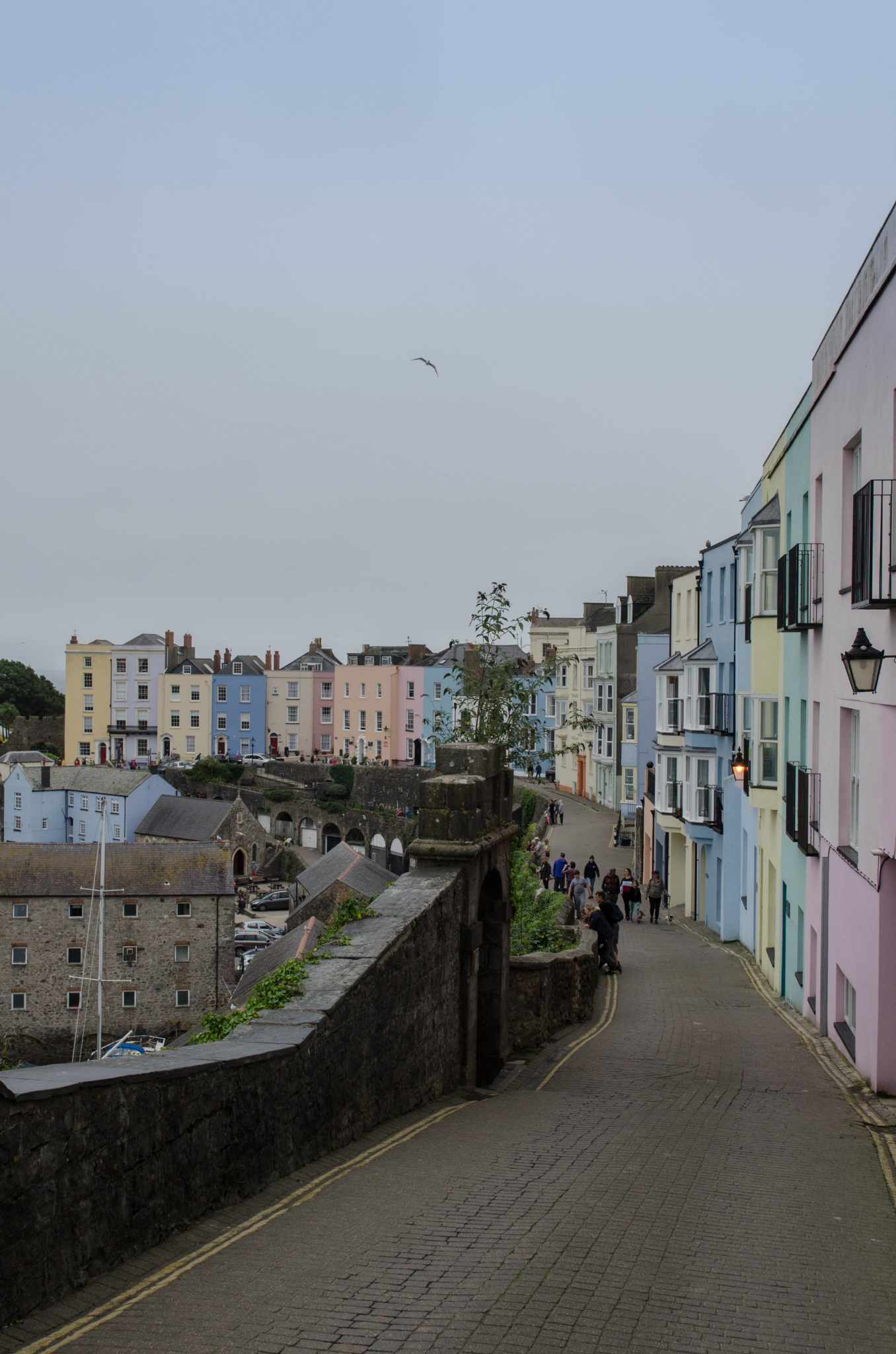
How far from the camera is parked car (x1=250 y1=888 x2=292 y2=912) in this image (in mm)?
67500

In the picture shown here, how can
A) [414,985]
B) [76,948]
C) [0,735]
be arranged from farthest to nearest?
[0,735] < [76,948] < [414,985]

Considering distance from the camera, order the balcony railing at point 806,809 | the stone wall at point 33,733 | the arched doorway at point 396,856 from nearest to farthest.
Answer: the balcony railing at point 806,809
the arched doorway at point 396,856
the stone wall at point 33,733

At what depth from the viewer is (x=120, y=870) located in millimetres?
51188

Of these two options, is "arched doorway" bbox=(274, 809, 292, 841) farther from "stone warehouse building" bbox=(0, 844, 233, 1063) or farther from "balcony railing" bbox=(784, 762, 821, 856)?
"balcony railing" bbox=(784, 762, 821, 856)

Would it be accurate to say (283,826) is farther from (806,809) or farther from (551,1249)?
(551,1249)

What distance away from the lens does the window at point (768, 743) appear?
20.5 m

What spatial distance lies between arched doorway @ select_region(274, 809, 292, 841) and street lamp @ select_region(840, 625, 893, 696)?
7548cm

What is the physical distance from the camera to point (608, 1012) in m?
17.8


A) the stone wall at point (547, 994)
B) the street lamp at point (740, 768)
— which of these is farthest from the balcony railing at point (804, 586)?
the stone wall at point (547, 994)

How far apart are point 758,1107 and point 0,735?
113793 mm

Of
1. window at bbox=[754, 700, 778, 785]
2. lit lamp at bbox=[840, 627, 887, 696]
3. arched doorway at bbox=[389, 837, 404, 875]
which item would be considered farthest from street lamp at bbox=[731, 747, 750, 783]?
arched doorway at bbox=[389, 837, 404, 875]

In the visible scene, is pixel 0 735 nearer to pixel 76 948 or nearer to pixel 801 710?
pixel 76 948

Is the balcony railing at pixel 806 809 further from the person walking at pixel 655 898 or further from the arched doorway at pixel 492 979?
the person walking at pixel 655 898

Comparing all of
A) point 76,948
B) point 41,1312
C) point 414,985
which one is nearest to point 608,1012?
point 414,985
